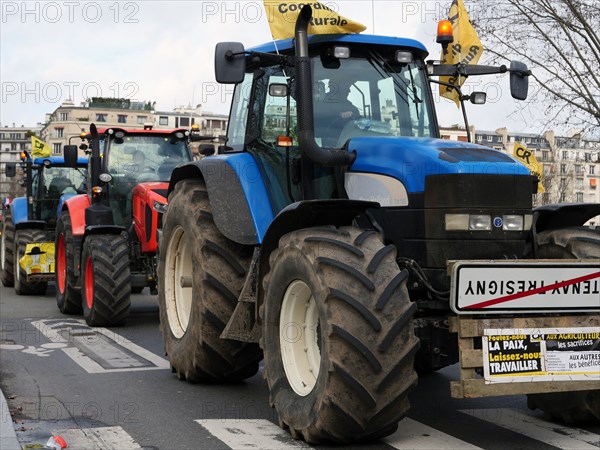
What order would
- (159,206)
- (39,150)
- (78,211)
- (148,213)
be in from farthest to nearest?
(39,150) → (78,211) → (148,213) → (159,206)

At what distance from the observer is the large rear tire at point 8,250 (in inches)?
771

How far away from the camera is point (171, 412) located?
6.96 metres

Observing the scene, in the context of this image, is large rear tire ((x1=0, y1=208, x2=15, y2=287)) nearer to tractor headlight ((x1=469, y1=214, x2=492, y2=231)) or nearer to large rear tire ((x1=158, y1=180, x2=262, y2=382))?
large rear tire ((x1=158, y1=180, x2=262, y2=382))

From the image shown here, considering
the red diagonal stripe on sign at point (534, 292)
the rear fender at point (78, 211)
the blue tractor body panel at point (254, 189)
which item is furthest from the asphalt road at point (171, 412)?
the rear fender at point (78, 211)

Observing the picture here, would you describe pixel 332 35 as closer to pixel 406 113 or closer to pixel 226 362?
pixel 406 113

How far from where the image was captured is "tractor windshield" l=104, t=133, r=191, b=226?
13836 mm

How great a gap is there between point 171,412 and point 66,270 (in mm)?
7198

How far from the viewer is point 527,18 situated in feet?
59.6

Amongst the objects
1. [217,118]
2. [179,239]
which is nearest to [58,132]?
[217,118]

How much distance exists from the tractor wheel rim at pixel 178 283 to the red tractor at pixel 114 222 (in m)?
3.37

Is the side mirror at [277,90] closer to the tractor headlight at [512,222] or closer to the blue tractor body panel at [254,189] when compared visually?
the blue tractor body panel at [254,189]

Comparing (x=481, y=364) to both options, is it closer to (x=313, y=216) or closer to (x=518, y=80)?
(x=313, y=216)

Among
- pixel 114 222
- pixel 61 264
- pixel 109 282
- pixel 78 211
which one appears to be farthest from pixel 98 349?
pixel 61 264

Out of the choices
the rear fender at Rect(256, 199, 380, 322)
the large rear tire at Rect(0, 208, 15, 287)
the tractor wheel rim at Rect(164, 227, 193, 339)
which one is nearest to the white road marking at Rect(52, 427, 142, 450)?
the rear fender at Rect(256, 199, 380, 322)
